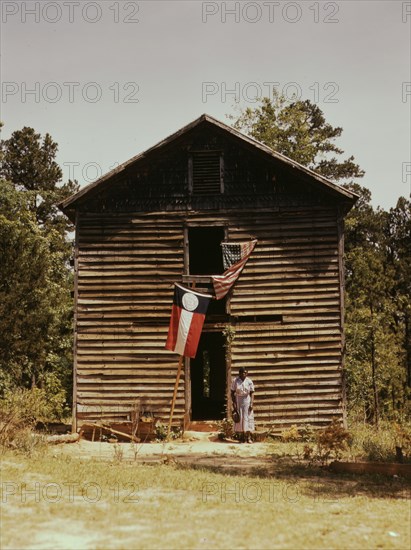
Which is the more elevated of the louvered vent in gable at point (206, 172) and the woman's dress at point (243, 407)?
the louvered vent in gable at point (206, 172)

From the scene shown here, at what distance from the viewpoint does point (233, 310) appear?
17516 mm

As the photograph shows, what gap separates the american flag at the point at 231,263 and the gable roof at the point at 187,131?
241cm

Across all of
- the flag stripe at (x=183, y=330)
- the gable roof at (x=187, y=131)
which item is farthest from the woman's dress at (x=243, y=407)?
the gable roof at (x=187, y=131)

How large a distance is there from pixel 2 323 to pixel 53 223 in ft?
47.6

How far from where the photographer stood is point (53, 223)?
122ft

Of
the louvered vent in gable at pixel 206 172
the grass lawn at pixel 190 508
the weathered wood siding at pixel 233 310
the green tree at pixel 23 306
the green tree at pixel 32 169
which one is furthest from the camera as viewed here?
the green tree at pixel 32 169

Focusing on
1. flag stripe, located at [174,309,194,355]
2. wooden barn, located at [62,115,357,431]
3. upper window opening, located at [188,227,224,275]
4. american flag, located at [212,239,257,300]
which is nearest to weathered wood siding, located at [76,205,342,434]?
wooden barn, located at [62,115,357,431]

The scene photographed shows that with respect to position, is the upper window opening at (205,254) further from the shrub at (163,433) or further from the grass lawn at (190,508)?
the grass lawn at (190,508)

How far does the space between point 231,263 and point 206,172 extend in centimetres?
280

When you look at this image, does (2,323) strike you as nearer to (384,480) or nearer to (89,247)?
(89,247)

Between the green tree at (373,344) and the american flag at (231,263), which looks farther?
the green tree at (373,344)

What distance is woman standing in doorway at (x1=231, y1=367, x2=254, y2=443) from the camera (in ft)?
53.0

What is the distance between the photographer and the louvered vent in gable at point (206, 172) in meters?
18.1

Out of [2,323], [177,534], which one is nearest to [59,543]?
[177,534]
